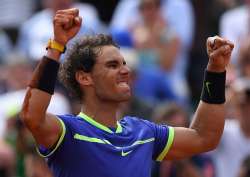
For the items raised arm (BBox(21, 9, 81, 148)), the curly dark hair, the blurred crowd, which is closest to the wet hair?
the blurred crowd

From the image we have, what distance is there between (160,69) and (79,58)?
16.0 feet

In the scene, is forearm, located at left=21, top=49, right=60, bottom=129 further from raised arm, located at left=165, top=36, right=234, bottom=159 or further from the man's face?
raised arm, located at left=165, top=36, right=234, bottom=159

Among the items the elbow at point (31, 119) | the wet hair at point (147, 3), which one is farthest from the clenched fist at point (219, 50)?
the wet hair at point (147, 3)

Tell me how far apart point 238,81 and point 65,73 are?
3720 millimetres

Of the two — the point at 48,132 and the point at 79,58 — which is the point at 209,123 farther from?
the point at 48,132

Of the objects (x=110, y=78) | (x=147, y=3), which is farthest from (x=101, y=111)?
(x=147, y=3)

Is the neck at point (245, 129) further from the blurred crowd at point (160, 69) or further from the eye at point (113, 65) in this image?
the eye at point (113, 65)

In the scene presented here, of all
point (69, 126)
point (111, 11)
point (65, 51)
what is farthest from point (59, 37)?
point (111, 11)

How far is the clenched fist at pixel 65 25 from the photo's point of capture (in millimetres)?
5602

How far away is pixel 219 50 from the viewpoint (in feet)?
19.9

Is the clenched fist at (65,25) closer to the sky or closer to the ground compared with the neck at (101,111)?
closer to the sky

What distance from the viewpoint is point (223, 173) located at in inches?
350

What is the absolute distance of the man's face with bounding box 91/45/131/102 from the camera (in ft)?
19.4

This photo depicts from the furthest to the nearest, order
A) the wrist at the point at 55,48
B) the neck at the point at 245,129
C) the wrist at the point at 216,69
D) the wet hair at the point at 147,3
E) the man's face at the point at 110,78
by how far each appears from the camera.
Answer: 1. the wet hair at the point at 147,3
2. the neck at the point at 245,129
3. the wrist at the point at 216,69
4. the man's face at the point at 110,78
5. the wrist at the point at 55,48
